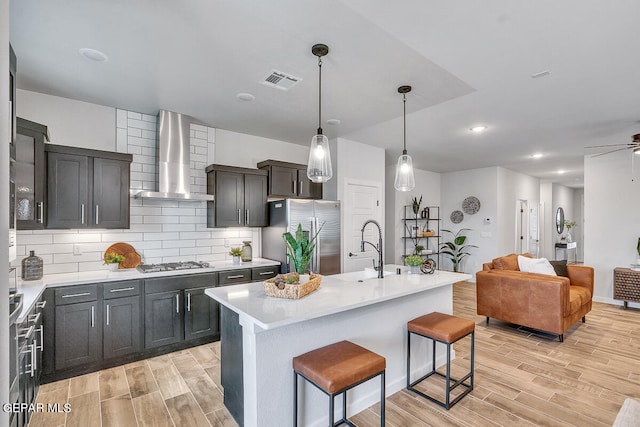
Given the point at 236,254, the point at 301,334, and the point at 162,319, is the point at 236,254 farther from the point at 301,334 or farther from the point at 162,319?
the point at 301,334

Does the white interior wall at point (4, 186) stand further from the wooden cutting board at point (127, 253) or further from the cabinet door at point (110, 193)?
the wooden cutting board at point (127, 253)

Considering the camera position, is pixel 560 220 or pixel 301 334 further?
pixel 560 220

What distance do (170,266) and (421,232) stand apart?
5695 millimetres

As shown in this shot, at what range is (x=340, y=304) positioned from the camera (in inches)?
79.2

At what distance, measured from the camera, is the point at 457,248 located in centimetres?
792

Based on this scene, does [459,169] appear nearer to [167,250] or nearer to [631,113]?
[631,113]

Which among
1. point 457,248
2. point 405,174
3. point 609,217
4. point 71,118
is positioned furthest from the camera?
point 457,248

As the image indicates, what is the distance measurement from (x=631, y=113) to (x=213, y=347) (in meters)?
5.59

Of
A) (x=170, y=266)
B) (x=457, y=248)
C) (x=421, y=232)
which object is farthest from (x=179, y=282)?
(x=457, y=248)

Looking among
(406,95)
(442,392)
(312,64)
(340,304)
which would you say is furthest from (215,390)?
(406,95)

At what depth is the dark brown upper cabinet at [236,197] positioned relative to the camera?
405 centimetres

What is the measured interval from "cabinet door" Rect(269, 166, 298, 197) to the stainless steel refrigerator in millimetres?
224

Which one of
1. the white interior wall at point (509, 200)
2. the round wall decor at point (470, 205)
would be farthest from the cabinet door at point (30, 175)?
the white interior wall at point (509, 200)

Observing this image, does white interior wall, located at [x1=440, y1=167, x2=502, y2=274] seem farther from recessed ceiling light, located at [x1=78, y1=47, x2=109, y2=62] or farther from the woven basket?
recessed ceiling light, located at [x1=78, y1=47, x2=109, y2=62]
